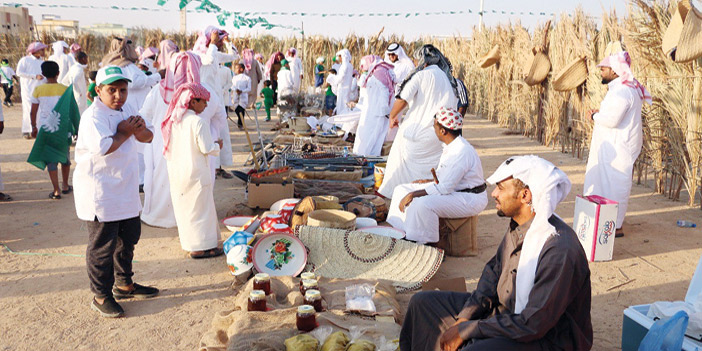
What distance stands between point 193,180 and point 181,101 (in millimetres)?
704

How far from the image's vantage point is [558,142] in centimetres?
1177

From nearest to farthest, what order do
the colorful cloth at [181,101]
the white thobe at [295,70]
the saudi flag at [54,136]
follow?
the colorful cloth at [181,101] < the saudi flag at [54,136] < the white thobe at [295,70]

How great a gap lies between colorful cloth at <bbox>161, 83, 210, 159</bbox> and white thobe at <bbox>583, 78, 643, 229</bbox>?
13.2 feet

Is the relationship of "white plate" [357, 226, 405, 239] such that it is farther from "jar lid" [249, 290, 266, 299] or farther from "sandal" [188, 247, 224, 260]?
"jar lid" [249, 290, 266, 299]

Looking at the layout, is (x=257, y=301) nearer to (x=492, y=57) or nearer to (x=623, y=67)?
(x=623, y=67)

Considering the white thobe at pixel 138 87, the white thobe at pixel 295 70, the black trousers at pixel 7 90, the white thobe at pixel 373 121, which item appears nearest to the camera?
the white thobe at pixel 138 87

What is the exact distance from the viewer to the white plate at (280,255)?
474cm

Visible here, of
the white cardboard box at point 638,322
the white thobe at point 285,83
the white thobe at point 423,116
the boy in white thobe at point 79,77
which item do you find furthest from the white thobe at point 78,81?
the white cardboard box at point 638,322

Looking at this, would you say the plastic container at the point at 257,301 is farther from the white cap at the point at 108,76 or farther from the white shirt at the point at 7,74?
the white shirt at the point at 7,74

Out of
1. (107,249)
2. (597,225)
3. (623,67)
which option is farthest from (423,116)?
(107,249)

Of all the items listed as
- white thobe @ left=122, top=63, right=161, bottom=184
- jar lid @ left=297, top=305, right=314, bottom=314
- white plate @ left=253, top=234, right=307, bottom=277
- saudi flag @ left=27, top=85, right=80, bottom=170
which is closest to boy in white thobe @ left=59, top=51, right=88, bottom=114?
white thobe @ left=122, top=63, right=161, bottom=184

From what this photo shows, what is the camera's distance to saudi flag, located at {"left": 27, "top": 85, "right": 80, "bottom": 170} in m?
6.76

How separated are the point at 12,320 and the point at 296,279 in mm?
2055

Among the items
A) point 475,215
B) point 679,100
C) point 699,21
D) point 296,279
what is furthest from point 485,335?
point 679,100
